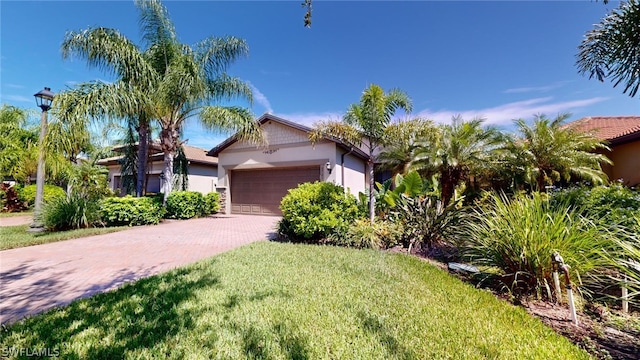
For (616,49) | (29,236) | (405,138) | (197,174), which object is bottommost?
(29,236)

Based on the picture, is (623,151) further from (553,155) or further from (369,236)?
(369,236)

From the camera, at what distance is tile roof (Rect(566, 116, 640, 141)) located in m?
12.0

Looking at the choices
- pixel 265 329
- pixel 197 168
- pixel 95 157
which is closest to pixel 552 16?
pixel 265 329

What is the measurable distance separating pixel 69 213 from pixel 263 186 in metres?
8.91

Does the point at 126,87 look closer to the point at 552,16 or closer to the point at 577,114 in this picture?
the point at 552,16

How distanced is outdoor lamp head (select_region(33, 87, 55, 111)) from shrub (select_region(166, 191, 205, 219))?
594cm

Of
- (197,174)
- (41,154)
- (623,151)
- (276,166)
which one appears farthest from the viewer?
(197,174)

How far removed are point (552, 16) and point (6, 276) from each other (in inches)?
618

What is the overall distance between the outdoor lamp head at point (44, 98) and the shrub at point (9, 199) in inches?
454

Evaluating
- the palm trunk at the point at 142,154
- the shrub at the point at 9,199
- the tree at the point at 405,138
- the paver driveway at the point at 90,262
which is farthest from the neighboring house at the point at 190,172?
the tree at the point at 405,138

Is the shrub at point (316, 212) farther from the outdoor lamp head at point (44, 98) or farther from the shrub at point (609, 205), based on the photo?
the outdoor lamp head at point (44, 98)

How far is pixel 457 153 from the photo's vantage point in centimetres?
978

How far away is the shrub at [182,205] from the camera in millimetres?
13602

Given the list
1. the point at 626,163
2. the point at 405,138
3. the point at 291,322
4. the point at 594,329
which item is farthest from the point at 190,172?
the point at 626,163
